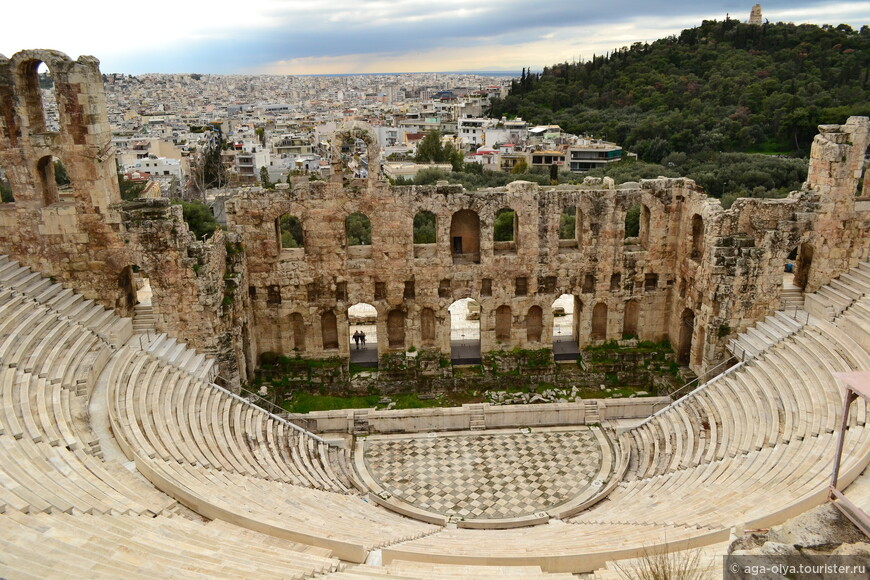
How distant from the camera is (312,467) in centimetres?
1983

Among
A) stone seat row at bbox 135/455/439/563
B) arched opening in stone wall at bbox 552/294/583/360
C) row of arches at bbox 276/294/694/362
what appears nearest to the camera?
stone seat row at bbox 135/455/439/563

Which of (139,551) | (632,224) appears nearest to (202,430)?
(139,551)

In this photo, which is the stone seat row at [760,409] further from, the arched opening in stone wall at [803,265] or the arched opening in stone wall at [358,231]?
the arched opening in stone wall at [358,231]

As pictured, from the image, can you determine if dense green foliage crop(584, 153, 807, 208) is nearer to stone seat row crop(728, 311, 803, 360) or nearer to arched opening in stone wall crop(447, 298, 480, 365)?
arched opening in stone wall crop(447, 298, 480, 365)

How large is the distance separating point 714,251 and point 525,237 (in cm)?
687

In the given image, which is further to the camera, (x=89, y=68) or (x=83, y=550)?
(x=89, y=68)

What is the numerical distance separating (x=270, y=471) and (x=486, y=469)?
706cm

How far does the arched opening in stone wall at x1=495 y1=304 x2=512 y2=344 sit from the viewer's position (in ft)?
87.7

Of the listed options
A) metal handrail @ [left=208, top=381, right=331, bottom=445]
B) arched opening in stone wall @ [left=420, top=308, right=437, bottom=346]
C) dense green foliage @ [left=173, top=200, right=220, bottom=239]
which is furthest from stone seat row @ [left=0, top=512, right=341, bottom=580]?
dense green foliage @ [left=173, top=200, right=220, bottom=239]

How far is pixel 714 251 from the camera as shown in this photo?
2341 centimetres

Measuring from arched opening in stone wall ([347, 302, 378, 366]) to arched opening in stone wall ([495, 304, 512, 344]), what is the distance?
5051 millimetres

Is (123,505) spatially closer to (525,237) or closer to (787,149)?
(525,237)

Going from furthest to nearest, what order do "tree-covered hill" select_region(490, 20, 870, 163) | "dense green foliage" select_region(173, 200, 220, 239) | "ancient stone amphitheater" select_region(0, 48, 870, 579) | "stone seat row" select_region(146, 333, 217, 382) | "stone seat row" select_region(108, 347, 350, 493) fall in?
"tree-covered hill" select_region(490, 20, 870, 163) < "dense green foliage" select_region(173, 200, 220, 239) < "stone seat row" select_region(146, 333, 217, 382) < "stone seat row" select_region(108, 347, 350, 493) < "ancient stone amphitheater" select_region(0, 48, 870, 579)

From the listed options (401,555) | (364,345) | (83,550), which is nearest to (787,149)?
(364,345)
